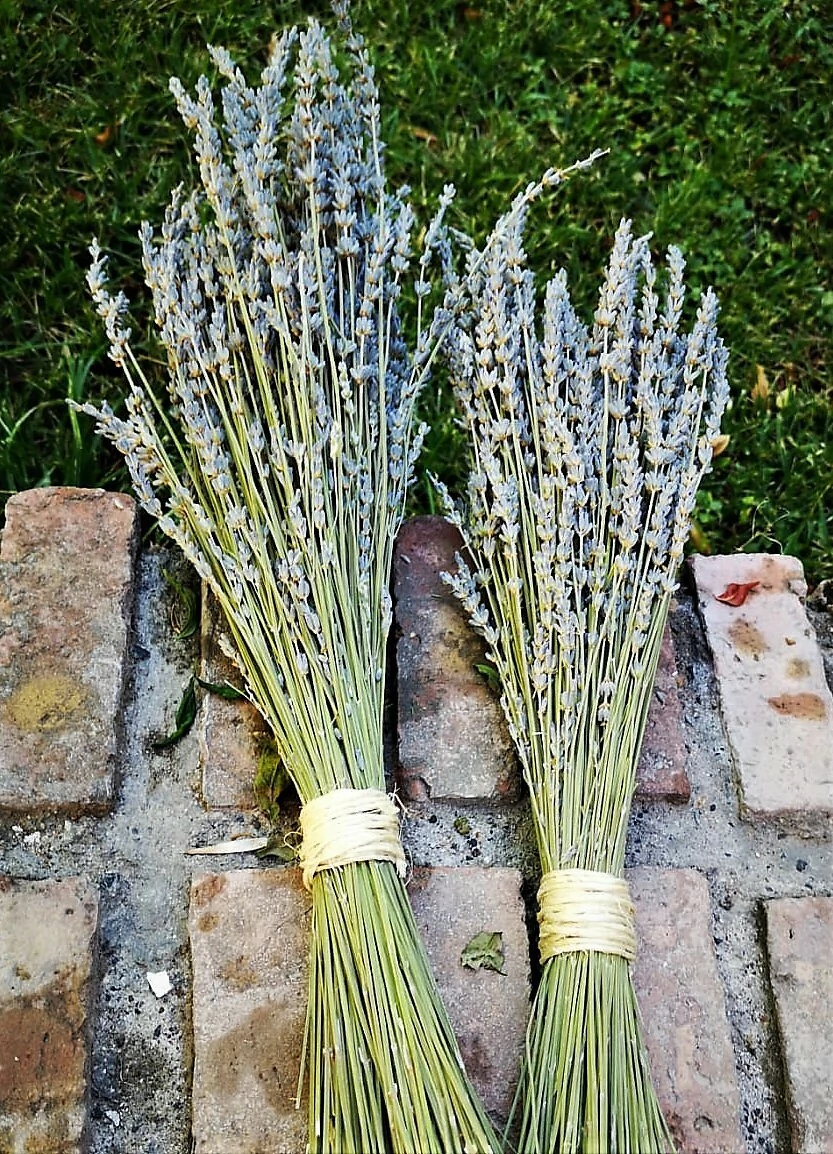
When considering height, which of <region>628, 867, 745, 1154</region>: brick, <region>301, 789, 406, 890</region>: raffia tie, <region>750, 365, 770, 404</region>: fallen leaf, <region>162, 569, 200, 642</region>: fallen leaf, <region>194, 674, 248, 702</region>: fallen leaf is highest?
<region>750, 365, 770, 404</region>: fallen leaf

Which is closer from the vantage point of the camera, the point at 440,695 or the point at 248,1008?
the point at 248,1008

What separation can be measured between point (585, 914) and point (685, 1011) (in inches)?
7.7

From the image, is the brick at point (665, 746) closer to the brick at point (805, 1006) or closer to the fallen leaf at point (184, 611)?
the brick at point (805, 1006)

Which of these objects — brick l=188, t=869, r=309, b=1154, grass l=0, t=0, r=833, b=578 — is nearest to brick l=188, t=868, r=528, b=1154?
brick l=188, t=869, r=309, b=1154

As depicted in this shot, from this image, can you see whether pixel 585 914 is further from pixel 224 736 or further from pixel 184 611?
pixel 184 611

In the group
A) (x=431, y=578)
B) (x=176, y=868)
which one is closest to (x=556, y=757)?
(x=431, y=578)

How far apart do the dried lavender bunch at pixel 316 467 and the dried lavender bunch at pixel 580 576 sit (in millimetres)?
95

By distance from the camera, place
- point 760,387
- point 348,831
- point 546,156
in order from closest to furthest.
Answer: point 348,831, point 760,387, point 546,156

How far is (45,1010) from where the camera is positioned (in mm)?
1448

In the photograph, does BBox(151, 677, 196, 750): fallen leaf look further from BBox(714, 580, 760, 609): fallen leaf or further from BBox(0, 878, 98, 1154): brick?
BBox(714, 580, 760, 609): fallen leaf

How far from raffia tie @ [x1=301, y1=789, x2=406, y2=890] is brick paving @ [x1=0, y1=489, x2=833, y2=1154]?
0.39 ft

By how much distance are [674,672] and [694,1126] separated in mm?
556

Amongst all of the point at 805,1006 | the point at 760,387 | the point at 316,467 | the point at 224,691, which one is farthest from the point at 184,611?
the point at 760,387

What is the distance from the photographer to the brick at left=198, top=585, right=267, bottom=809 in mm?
1602
